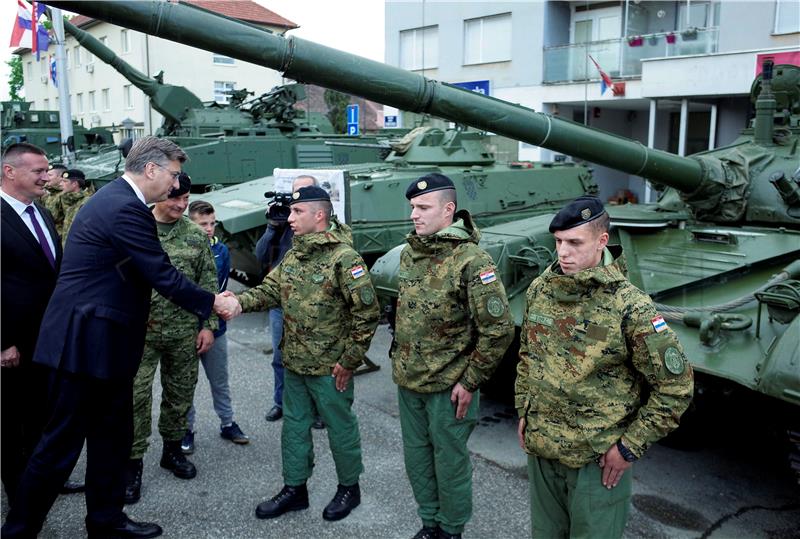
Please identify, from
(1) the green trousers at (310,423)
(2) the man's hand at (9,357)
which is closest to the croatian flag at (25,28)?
(2) the man's hand at (9,357)

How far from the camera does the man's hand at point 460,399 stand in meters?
3.58

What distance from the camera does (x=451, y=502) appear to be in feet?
12.2

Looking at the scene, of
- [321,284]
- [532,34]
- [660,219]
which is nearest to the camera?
[321,284]

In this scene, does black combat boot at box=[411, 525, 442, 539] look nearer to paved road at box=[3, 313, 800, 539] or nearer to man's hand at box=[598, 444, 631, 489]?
paved road at box=[3, 313, 800, 539]

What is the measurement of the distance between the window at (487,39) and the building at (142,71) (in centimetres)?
602

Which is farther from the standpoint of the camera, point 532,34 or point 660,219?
point 532,34

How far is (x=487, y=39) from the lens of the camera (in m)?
18.9

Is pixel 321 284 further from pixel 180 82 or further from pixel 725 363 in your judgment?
pixel 180 82

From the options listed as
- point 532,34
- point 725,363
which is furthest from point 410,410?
point 532,34

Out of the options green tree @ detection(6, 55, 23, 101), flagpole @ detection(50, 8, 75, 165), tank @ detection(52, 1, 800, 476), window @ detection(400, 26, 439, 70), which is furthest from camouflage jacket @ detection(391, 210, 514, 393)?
green tree @ detection(6, 55, 23, 101)

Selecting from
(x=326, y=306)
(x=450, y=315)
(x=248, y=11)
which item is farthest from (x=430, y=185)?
(x=248, y=11)

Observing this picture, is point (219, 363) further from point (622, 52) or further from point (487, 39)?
point (487, 39)

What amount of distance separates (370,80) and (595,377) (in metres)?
2.05

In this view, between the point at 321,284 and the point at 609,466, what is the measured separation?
72.9 inches
